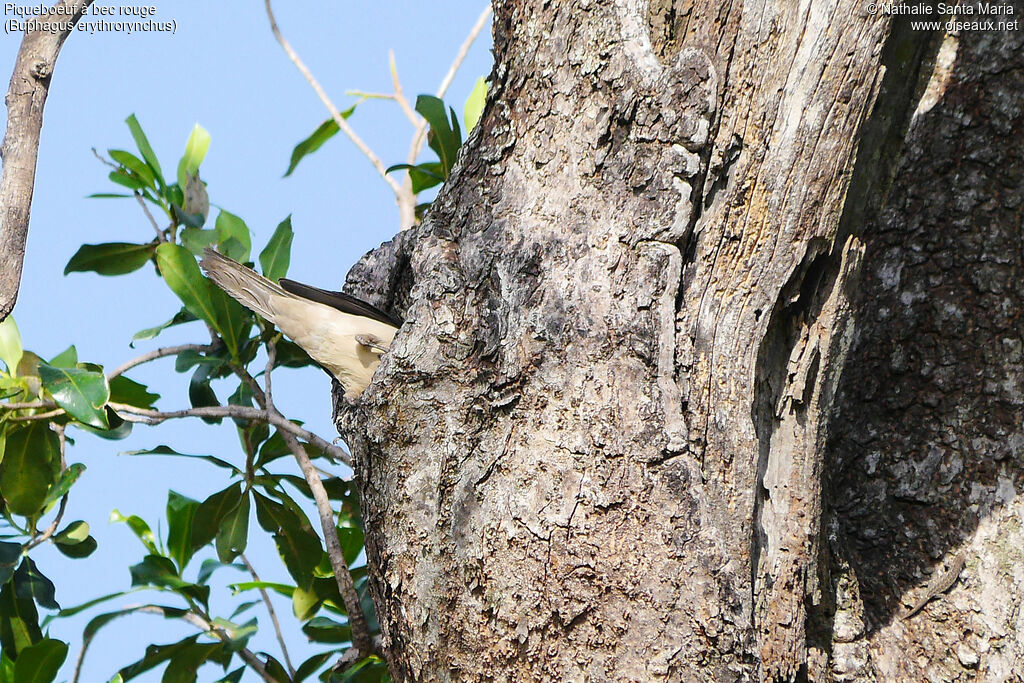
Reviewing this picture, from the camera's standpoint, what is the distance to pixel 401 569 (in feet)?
5.01

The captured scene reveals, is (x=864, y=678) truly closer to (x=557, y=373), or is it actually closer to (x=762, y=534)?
(x=762, y=534)

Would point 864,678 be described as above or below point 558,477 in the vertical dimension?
below

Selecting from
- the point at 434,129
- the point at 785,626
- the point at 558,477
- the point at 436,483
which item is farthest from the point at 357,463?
the point at 434,129

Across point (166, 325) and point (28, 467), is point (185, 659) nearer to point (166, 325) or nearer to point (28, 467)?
point (28, 467)

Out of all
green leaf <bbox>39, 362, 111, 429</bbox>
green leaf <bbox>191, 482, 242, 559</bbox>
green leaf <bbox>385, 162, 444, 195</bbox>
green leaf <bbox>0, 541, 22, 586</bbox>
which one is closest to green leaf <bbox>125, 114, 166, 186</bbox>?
green leaf <bbox>385, 162, 444, 195</bbox>

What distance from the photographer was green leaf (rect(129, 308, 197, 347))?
234cm

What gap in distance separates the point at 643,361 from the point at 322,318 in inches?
34.5

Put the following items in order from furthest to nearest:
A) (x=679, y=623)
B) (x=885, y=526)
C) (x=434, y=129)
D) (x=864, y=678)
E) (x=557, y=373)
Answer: (x=434, y=129) < (x=885, y=526) < (x=864, y=678) < (x=557, y=373) < (x=679, y=623)

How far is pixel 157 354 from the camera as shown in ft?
7.31

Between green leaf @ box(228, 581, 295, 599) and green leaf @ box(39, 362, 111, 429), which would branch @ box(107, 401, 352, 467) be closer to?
green leaf @ box(39, 362, 111, 429)

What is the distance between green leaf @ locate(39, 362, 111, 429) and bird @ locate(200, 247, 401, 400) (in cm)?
39

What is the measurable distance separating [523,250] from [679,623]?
26.3 inches

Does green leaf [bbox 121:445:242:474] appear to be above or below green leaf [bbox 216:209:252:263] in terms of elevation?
below

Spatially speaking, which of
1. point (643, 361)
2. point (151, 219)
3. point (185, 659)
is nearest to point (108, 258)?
point (151, 219)
